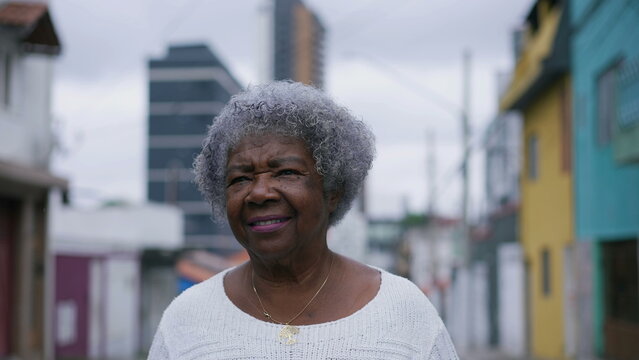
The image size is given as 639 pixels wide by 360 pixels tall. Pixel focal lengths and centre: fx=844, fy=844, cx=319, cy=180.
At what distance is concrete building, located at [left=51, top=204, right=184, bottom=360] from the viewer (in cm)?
1966

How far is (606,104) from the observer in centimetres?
1262

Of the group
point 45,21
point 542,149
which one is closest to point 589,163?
point 542,149

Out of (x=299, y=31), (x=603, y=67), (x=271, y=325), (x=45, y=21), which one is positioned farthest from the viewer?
(x=299, y=31)

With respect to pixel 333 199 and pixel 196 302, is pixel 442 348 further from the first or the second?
pixel 196 302

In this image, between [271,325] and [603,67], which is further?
[603,67]

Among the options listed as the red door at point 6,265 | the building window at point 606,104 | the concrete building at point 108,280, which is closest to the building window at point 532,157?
the building window at point 606,104

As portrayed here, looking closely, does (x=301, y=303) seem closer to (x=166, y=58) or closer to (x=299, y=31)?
(x=299, y=31)

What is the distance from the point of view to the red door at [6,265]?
1381 cm

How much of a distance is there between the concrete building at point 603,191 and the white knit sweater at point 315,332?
7928 millimetres

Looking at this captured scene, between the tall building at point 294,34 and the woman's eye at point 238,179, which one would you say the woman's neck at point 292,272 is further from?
the tall building at point 294,34

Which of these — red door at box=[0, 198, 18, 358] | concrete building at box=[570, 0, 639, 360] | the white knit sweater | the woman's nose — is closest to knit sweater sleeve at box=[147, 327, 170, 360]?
the white knit sweater

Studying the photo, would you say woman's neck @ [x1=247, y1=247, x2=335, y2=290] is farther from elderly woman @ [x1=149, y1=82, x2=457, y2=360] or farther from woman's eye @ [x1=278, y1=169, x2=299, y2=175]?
woman's eye @ [x1=278, y1=169, x2=299, y2=175]

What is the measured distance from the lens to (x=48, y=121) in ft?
49.8

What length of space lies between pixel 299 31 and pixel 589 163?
186 ft
